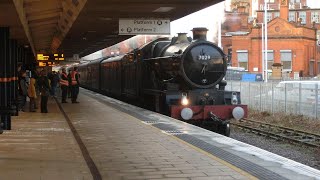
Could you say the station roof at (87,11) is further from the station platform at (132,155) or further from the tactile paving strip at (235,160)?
the tactile paving strip at (235,160)

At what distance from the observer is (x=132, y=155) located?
27.6ft

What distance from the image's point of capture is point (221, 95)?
14867 mm

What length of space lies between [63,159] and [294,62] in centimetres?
5831

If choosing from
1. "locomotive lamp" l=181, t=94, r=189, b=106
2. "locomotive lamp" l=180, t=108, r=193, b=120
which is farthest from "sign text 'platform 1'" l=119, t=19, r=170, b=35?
"locomotive lamp" l=180, t=108, r=193, b=120

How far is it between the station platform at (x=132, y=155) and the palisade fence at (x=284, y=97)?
32.7 feet

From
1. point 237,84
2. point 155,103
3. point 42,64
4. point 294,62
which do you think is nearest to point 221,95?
point 155,103

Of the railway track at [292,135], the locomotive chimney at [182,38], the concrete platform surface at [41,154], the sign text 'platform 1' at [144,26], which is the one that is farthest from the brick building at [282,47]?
the concrete platform surface at [41,154]

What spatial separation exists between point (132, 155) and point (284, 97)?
54.4 feet

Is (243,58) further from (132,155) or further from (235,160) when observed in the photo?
(235,160)

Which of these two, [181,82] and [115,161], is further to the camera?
[181,82]

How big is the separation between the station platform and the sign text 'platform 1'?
473 cm

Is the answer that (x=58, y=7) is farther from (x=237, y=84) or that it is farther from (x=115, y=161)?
(x=237, y=84)

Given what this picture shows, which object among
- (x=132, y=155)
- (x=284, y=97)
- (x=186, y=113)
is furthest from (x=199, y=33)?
(x=284, y=97)

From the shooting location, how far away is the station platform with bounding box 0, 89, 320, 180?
6.90m
